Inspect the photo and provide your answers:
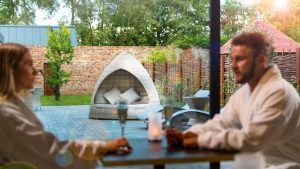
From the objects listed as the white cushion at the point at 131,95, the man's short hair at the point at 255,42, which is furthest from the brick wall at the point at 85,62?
the white cushion at the point at 131,95

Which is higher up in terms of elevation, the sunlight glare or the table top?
the sunlight glare

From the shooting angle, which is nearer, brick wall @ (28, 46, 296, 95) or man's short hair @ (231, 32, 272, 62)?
man's short hair @ (231, 32, 272, 62)

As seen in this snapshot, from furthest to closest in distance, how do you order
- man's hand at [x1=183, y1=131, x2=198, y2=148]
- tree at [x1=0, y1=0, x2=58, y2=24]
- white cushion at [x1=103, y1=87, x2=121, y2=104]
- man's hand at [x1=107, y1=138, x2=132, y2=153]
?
white cushion at [x1=103, y1=87, x2=121, y2=104] < tree at [x1=0, y1=0, x2=58, y2=24] < man's hand at [x1=183, y1=131, x2=198, y2=148] < man's hand at [x1=107, y1=138, x2=132, y2=153]

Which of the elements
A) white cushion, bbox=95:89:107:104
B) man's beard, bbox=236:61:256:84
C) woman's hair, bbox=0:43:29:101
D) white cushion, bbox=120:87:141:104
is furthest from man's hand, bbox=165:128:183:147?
white cushion, bbox=120:87:141:104

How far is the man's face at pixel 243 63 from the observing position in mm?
1969

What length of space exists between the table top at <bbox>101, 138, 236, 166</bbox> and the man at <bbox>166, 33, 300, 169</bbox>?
0.21ft

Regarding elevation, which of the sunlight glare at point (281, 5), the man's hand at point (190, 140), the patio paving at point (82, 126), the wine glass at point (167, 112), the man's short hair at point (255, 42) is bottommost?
the patio paving at point (82, 126)

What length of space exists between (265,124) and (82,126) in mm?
3427

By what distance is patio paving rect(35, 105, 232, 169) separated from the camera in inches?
155

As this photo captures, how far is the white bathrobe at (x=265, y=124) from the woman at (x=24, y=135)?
0.42 metres

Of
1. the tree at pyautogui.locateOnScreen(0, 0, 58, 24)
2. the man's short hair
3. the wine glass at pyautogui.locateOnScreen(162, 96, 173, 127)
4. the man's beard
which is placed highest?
Answer: the tree at pyautogui.locateOnScreen(0, 0, 58, 24)

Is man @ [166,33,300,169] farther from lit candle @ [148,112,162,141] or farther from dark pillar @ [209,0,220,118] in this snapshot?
dark pillar @ [209,0,220,118]

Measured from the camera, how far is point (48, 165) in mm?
1812

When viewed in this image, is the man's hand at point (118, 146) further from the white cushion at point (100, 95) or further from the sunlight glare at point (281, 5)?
the white cushion at point (100, 95)
